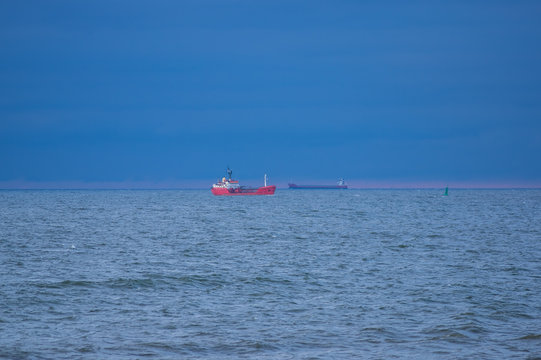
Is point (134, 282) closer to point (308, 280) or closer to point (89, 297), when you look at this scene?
point (89, 297)

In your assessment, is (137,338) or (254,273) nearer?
(137,338)

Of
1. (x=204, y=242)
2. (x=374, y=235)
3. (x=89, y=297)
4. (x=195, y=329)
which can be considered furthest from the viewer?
(x=374, y=235)

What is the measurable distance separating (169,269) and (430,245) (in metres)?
21.8

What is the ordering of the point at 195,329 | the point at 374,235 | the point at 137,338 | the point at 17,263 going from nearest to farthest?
the point at 137,338 → the point at 195,329 → the point at 17,263 → the point at 374,235

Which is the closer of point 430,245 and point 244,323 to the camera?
point 244,323

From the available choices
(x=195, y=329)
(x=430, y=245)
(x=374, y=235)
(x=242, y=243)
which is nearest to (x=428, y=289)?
(x=195, y=329)

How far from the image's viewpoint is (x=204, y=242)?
156ft

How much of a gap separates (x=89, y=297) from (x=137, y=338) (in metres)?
6.90

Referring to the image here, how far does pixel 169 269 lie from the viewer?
3072 cm

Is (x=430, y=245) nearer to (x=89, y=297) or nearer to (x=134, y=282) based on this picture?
(x=134, y=282)

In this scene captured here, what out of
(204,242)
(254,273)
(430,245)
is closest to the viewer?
(254,273)

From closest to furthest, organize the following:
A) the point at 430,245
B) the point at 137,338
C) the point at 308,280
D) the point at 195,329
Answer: the point at 137,338 < the point at 195,329 < the point at 308,280 < the point at 430,245

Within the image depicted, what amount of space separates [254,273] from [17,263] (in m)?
13.4

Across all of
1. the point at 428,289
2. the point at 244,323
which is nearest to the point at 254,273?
the point at 428,289
